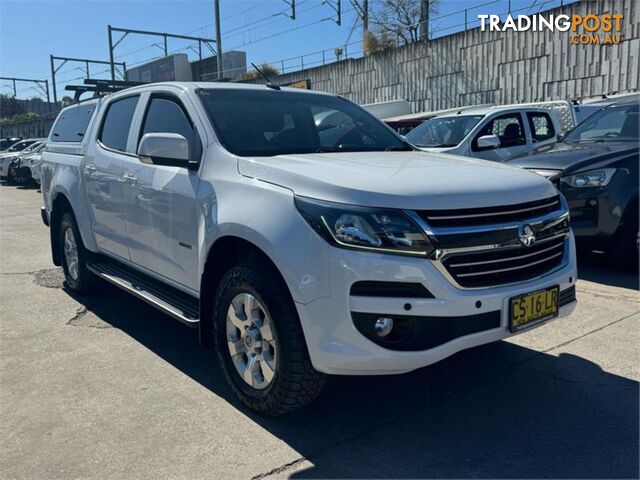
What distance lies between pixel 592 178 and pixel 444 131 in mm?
4092

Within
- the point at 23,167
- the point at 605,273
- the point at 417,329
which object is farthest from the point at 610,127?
the point at 23,167

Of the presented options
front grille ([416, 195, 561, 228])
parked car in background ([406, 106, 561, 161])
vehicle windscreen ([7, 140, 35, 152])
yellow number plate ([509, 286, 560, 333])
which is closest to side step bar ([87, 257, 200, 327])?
front grille ([416, 195, 561, 228])

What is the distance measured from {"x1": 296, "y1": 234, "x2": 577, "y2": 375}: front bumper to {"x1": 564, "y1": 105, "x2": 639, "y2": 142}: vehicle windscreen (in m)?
4.93

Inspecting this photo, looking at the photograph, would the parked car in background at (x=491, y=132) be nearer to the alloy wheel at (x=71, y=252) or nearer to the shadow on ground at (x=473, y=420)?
the alloy wheel at (x=71, y=252)

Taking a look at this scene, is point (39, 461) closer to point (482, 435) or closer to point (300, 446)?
point (300, 446)

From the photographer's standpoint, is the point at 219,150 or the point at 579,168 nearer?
the point at 219,150

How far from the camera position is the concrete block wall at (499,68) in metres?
17.1

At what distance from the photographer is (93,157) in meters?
5.12

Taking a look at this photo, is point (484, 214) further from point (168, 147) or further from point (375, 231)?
point (168, 147)

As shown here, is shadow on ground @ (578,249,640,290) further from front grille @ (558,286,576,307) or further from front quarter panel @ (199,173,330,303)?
front quarter panel @ (199,173,330,303)

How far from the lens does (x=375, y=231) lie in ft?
8.92

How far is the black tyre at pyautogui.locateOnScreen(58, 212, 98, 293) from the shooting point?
18.4ft

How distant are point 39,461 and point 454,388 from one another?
2284 mm

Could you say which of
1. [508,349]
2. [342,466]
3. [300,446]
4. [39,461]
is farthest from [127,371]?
[508,349]
